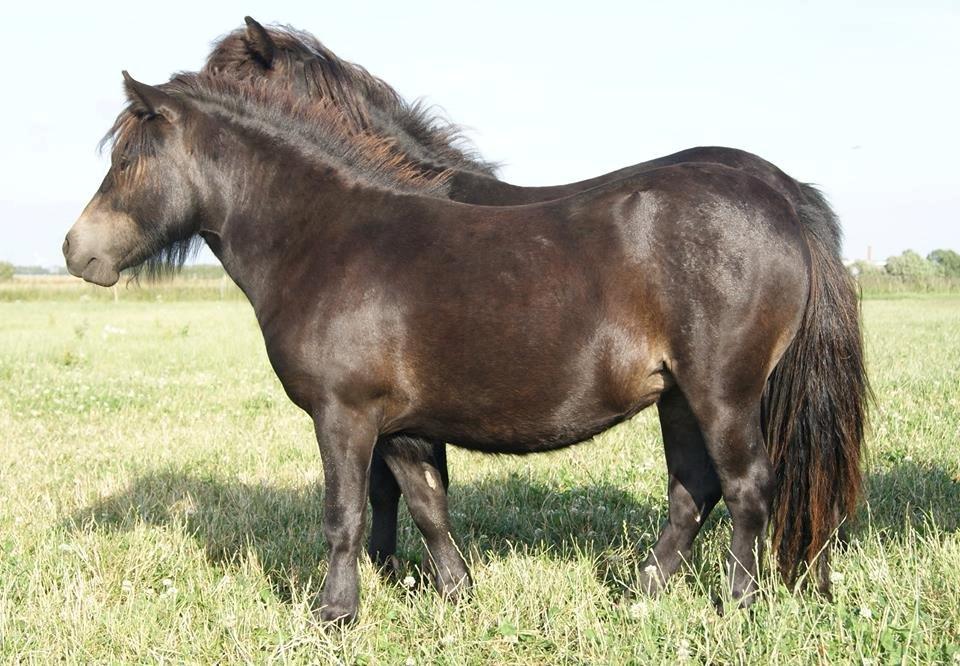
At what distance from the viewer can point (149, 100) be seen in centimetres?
392

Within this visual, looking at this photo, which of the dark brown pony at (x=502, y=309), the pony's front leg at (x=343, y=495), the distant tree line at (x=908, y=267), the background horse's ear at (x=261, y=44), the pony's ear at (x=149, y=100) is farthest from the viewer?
the distant tree line at (x=908, y=267)

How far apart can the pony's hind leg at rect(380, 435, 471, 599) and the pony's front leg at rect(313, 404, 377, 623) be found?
1.39 feet

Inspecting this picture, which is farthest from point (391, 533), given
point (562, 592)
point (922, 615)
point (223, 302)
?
point (223, 302)

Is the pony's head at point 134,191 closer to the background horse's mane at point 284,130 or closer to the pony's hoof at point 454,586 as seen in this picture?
the background horse's mane at point 284,130

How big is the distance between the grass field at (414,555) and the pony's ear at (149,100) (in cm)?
221

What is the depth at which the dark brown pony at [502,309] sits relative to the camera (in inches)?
139

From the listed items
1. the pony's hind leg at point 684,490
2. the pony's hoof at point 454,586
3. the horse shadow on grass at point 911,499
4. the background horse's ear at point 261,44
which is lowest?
the pony's hoof at point 454,586

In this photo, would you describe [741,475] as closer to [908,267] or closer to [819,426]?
[819,426]

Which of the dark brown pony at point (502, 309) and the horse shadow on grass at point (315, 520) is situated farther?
the horse shadow on grass at point (315, 520)

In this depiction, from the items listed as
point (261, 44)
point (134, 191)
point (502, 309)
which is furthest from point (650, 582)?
point (261, 44)

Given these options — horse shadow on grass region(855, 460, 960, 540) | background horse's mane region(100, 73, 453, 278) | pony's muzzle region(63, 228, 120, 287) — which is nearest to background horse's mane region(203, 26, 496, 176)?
background horse's mane region(100, 73, 453, 278)

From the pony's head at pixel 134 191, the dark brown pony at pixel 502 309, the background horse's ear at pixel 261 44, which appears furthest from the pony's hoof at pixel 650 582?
the background horse's ear at pixel 261 44

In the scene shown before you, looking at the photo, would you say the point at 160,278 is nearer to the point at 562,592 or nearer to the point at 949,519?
the point at 562,592

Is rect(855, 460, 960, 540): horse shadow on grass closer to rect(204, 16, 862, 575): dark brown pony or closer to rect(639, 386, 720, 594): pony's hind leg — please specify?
rect(639, 386, 720, 594): pony's hind leg
